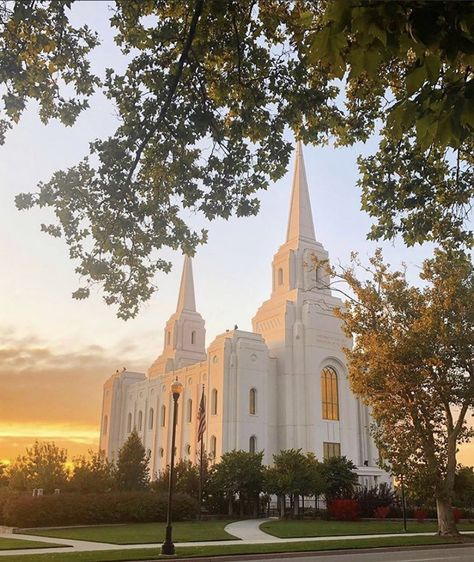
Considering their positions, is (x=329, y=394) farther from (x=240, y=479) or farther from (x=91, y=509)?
(x=91, y=509)

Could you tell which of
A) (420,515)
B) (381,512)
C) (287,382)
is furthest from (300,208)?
(420,515)

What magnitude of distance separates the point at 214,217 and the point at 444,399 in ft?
51.6

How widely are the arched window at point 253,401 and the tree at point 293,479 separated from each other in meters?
15.0

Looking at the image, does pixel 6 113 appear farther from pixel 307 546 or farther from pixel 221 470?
pixel 221 470

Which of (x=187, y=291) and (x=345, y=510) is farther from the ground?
(x=187, y=291)

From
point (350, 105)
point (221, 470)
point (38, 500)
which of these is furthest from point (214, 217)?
point (221, 470)

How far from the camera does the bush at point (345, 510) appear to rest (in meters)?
31.9

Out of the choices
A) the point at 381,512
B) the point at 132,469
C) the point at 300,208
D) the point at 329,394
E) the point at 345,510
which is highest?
the point at 300,208

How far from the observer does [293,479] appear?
33.2 m

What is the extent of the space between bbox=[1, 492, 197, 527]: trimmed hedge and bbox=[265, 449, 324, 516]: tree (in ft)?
16.3

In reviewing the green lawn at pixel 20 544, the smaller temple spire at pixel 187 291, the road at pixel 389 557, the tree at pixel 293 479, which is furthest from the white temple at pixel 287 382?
the green lawn at pixel 20 544

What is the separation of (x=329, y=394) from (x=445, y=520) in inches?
1179

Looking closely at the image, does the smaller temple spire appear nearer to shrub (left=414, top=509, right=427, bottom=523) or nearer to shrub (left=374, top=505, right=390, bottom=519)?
shrub (left=374, top=505, right=390, bottom=519)

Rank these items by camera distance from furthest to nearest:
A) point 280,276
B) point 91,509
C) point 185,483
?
1. point 280,276
2. point 185,483
3. point 91,509
